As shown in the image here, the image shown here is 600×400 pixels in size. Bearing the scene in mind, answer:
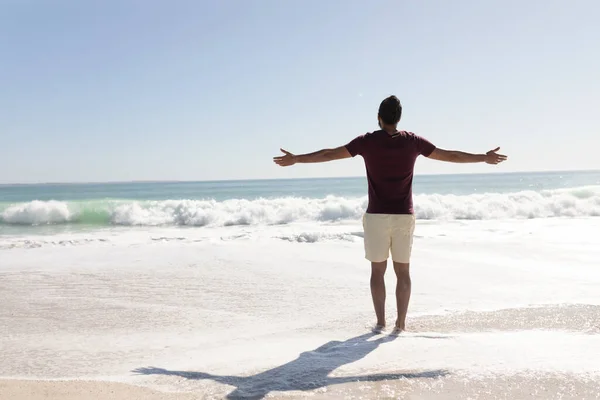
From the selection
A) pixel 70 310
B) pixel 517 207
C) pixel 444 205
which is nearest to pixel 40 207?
pixel 444 205

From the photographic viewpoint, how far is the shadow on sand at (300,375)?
2629 mm

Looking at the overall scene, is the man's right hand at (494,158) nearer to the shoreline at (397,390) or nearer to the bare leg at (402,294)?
the bare leg at (402,294)

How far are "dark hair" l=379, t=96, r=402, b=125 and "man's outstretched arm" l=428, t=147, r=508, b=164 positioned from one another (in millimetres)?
428

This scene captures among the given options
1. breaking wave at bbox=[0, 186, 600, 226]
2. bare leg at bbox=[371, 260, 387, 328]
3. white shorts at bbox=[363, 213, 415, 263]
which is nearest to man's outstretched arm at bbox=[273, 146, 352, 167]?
white shorts at bbox=[363, 213, 415, 263]

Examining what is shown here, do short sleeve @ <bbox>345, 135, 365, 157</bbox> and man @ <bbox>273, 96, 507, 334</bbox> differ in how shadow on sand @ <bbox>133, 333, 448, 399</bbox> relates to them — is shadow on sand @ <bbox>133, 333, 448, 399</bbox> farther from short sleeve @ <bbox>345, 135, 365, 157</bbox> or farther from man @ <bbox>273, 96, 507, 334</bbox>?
short sleeve @ <bbox>345, 135, 365, 157</bbox>

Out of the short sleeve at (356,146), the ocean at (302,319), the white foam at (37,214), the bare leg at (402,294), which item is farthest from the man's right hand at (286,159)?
the white foam at (37,214)

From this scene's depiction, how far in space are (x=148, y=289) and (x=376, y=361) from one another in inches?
133

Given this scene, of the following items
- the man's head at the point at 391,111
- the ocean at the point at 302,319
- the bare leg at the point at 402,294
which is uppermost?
the man's head at the point at 391,111

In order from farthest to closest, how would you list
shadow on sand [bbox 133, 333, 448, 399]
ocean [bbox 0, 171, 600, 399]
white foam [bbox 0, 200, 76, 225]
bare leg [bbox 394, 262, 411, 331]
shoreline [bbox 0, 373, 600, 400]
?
white foam [bbox 0, 200, 76, 225]
bare leg [bbox 394, 262, 411, 331]
ocean [bbox 0, 171, 600, 399]
shadow on sand [bbox 133, 333, 448, 399]
shoreline [bbox 0, 373, 600, 400]

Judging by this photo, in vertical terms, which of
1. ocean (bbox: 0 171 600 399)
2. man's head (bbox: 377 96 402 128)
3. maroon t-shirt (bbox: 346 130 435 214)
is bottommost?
ocean (bbox: 0 171 600 399)

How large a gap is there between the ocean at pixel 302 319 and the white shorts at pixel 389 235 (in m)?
0.62

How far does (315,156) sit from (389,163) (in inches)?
23.2

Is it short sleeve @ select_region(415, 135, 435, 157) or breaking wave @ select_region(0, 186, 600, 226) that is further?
breaking wave @ select_region(0, 186, 600, 226)

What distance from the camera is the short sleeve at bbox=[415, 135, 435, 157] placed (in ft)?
12.4
